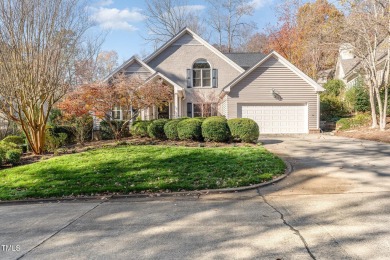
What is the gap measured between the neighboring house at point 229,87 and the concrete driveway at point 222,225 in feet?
38.0

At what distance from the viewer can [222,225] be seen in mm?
4211

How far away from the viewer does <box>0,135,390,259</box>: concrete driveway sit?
338cm

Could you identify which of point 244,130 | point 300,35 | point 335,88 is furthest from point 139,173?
point 300,35

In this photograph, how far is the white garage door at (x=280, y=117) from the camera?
58.9 ft

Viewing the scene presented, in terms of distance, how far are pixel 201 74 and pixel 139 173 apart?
49.1 feet

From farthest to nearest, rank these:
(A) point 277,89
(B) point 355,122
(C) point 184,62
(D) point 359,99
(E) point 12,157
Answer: (C) point 184,62, (D) point 359,99, (B) point 355,122, (A) point 277,89, (E) point 12,157

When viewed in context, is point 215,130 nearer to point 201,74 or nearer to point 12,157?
point 12,157

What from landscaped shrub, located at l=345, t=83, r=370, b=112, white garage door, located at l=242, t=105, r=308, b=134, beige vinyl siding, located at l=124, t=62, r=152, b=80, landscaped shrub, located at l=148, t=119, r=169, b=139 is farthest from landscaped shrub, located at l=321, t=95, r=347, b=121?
landscaped shrub, located at l=148, t=119, r=169, b=139

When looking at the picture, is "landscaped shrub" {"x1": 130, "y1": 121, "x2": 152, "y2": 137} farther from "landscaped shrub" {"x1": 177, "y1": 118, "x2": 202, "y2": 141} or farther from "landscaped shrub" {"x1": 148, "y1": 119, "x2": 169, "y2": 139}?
"landscaped shrub" {"x1": 177, "y1": 118, "x2": 202, "y2": 141}

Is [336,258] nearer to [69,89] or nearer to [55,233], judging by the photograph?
[55,233]

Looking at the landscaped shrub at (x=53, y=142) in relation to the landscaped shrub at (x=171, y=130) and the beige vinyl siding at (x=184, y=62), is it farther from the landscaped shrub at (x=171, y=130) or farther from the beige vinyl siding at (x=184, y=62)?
the beige vinyl siding at (x=184, y=62)

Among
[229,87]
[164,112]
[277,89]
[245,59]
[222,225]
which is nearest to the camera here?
[222,225]

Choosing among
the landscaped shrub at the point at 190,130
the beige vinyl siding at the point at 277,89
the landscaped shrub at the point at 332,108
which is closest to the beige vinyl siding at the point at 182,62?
the beige vinyl siding at the point at 277,89

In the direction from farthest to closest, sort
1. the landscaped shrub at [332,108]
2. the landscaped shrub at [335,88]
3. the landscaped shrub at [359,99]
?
the landscaped shrub at [335,88], the landscaped shrub at [332,108], the landscaped shrub at [359,99]
